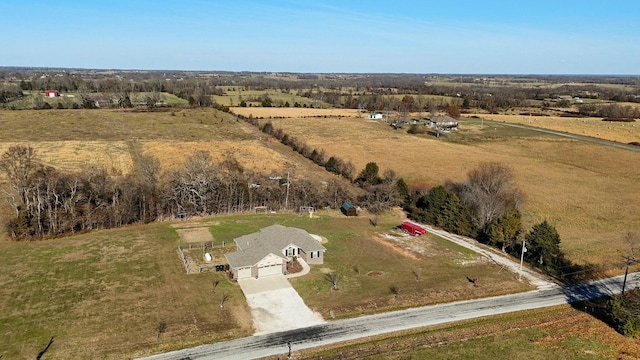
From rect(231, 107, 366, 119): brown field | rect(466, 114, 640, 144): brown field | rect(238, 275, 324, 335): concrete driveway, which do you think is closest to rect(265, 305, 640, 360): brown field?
rect(238, 275, 324, 335): concrete driveway

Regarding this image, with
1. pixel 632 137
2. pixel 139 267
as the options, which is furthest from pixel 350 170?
pixel 632 137

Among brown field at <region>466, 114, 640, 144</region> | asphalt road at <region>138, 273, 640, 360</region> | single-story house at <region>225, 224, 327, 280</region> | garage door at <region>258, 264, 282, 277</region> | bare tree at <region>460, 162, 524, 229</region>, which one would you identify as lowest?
asphalt road at <region>138, 273, 640, 360</region>

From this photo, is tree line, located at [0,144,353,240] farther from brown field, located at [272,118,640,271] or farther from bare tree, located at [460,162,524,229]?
brown field, located at [272,118,640,271]

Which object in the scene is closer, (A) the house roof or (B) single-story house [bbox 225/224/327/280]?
(B) single-story house [bbox 225/224/327/280]

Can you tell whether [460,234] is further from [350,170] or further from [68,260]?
[68,260]

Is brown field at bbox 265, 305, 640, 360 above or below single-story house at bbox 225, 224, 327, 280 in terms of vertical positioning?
below

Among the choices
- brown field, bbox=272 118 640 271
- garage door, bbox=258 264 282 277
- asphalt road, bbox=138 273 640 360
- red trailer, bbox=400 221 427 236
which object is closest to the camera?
asphalt road, bbox=138 273 640 360
